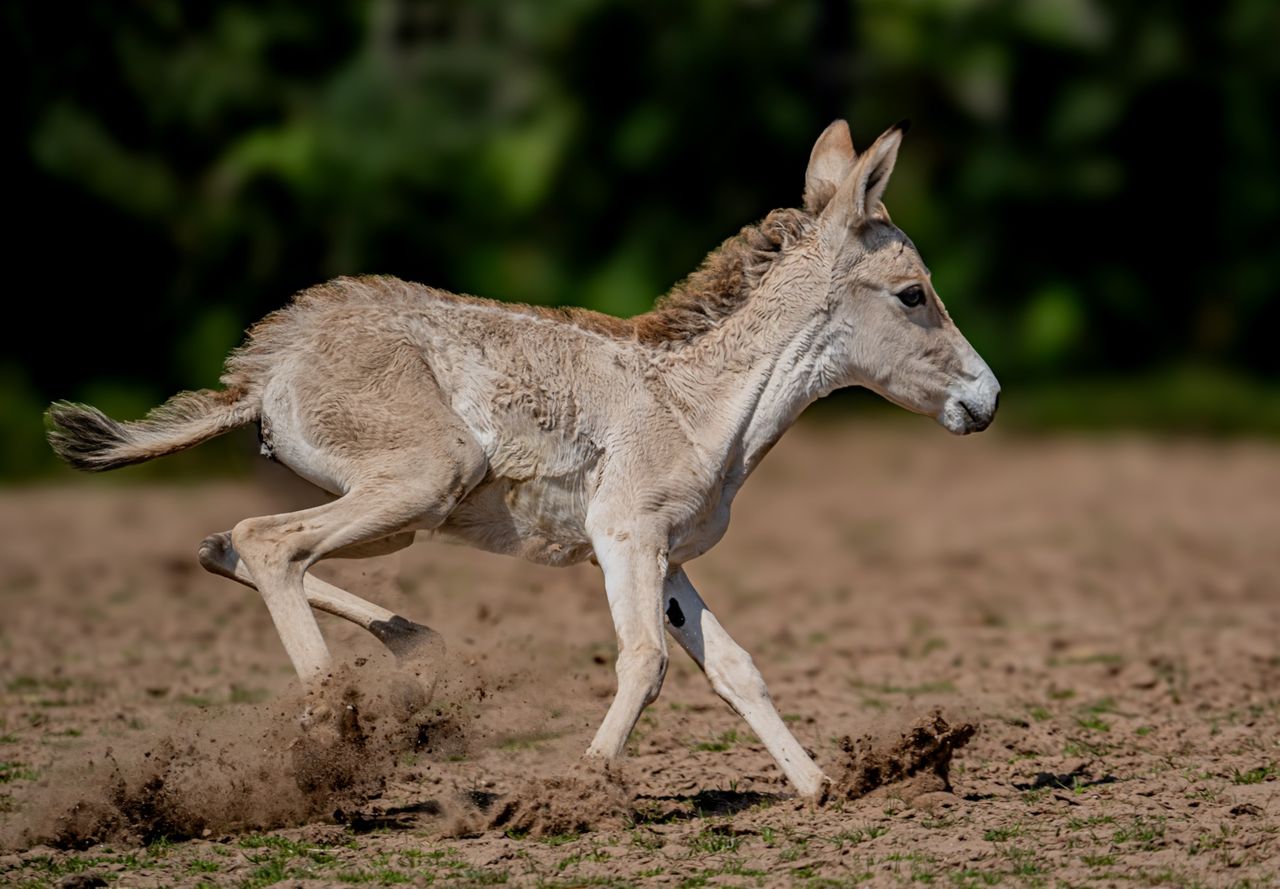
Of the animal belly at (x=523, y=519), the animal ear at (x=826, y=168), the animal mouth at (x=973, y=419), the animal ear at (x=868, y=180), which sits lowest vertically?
the animal belly at (x=523, y=519)

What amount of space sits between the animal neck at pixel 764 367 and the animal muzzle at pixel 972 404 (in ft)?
1.69

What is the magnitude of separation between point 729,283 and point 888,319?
658mm

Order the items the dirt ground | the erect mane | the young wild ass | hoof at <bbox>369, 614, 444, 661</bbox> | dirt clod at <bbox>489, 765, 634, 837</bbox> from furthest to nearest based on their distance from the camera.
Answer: the erect mane → hoof at <bbox>369, 614, 444, 661</bbox> → the young wild ass → dirt clod at <bbox>489, 765, 634, 837</bbox> → the dirt ground

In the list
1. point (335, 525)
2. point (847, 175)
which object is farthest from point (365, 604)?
point (847, 175)

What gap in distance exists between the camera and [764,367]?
6988mm

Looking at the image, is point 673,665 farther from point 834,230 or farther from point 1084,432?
point 1084,432

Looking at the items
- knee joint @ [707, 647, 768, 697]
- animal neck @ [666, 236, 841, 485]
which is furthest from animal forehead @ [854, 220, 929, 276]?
knee joint @ [707, 647, 768, 697]

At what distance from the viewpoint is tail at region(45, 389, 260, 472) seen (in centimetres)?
661

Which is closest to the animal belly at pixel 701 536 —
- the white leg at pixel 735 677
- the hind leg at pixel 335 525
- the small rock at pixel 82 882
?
the white leg at pixel 735 677

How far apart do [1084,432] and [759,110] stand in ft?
16.8

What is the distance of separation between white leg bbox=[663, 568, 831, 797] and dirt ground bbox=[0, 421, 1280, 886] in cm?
16

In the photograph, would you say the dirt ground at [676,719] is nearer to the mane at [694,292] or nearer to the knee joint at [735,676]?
the knee joint at [735,676]

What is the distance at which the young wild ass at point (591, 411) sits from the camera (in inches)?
253

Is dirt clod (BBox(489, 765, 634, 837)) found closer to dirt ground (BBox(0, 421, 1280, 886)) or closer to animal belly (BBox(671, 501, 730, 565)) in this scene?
dirt ground (BBox(0, 421, 1280, 886))
